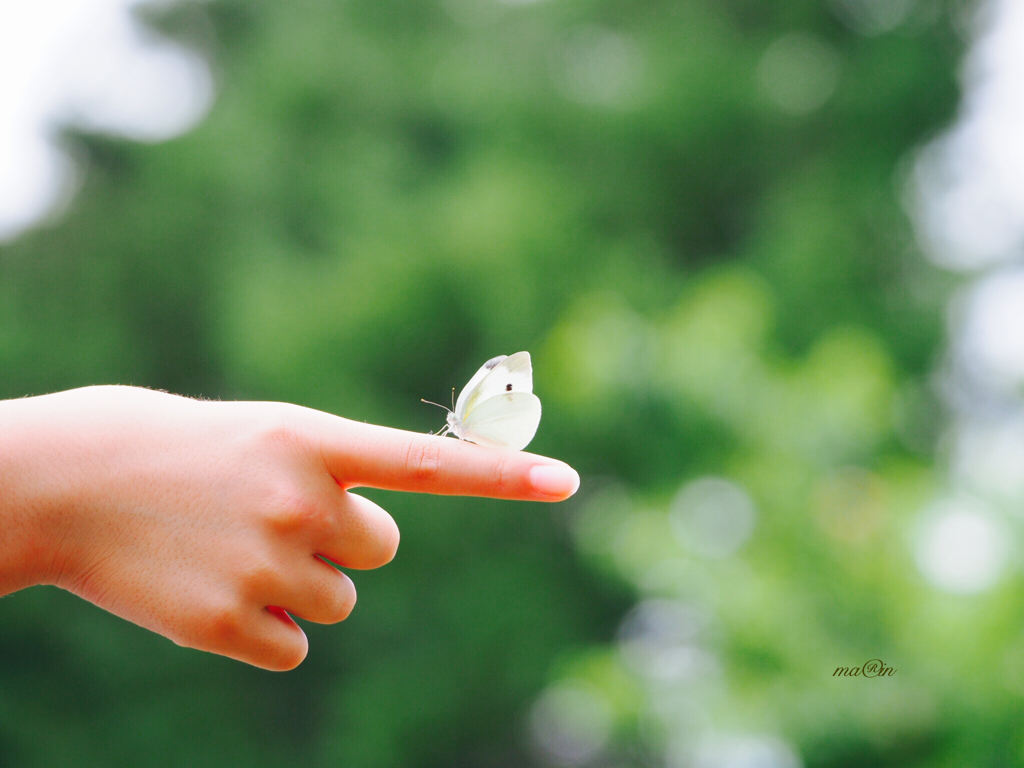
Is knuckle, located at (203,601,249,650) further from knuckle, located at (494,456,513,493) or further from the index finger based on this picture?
knuckle, located at (494,456,513,493)

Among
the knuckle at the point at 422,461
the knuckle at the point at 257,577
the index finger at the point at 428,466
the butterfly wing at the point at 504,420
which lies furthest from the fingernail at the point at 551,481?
the knuckle at the point at 257,577

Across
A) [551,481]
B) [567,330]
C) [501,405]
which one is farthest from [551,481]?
[567,330]

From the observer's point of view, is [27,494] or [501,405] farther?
[501,405]

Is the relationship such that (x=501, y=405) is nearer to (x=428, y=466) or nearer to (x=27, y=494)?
(x=428, y=466)

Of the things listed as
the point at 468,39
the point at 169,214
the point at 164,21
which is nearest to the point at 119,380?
the point at 169,214

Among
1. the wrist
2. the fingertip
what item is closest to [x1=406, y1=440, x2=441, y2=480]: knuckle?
the fingertip

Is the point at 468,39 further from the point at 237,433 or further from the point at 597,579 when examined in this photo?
the point at 237,433
